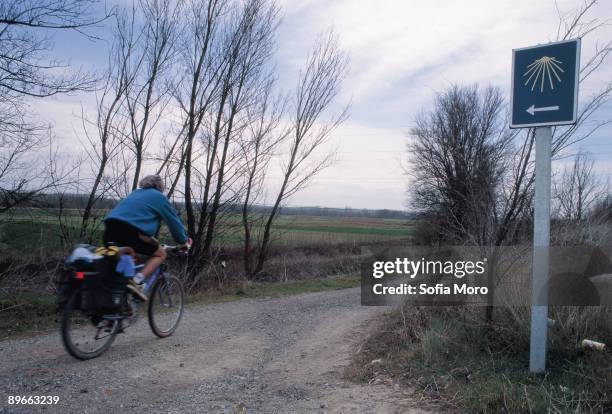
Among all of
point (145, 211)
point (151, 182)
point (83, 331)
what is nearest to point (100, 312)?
point (83, 331)

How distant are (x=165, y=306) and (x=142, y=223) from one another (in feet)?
4.41

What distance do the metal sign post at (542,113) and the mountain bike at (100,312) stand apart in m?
3.84

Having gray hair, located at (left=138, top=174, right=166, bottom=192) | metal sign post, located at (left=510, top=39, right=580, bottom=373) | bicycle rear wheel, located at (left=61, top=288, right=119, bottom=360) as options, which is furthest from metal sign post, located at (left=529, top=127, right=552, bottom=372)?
bicycle rear wheel, located at (left=61, top=288, right=119, bottom=360)

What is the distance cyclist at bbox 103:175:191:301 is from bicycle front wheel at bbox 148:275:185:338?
0.42m

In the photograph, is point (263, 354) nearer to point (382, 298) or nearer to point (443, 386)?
point (443, 386)

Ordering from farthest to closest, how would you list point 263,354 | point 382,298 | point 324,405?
point 382,298 → point 263,354 → point 324,405

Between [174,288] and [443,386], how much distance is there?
143 inches

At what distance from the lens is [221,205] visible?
13.5 metres

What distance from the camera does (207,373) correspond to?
4531mm

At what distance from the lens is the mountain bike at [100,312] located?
452 cm

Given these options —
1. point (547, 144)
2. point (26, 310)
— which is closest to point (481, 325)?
point (547, 144)

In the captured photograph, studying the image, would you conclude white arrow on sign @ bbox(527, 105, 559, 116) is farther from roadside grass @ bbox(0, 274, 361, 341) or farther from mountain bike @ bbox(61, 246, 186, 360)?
roadside grass @ bbox(0, 274, 361, 341)

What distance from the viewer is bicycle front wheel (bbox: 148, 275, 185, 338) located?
5.59m

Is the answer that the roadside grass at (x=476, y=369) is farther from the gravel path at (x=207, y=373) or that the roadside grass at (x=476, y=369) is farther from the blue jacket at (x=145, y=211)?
the blue jacket at (x=145, y=211)
